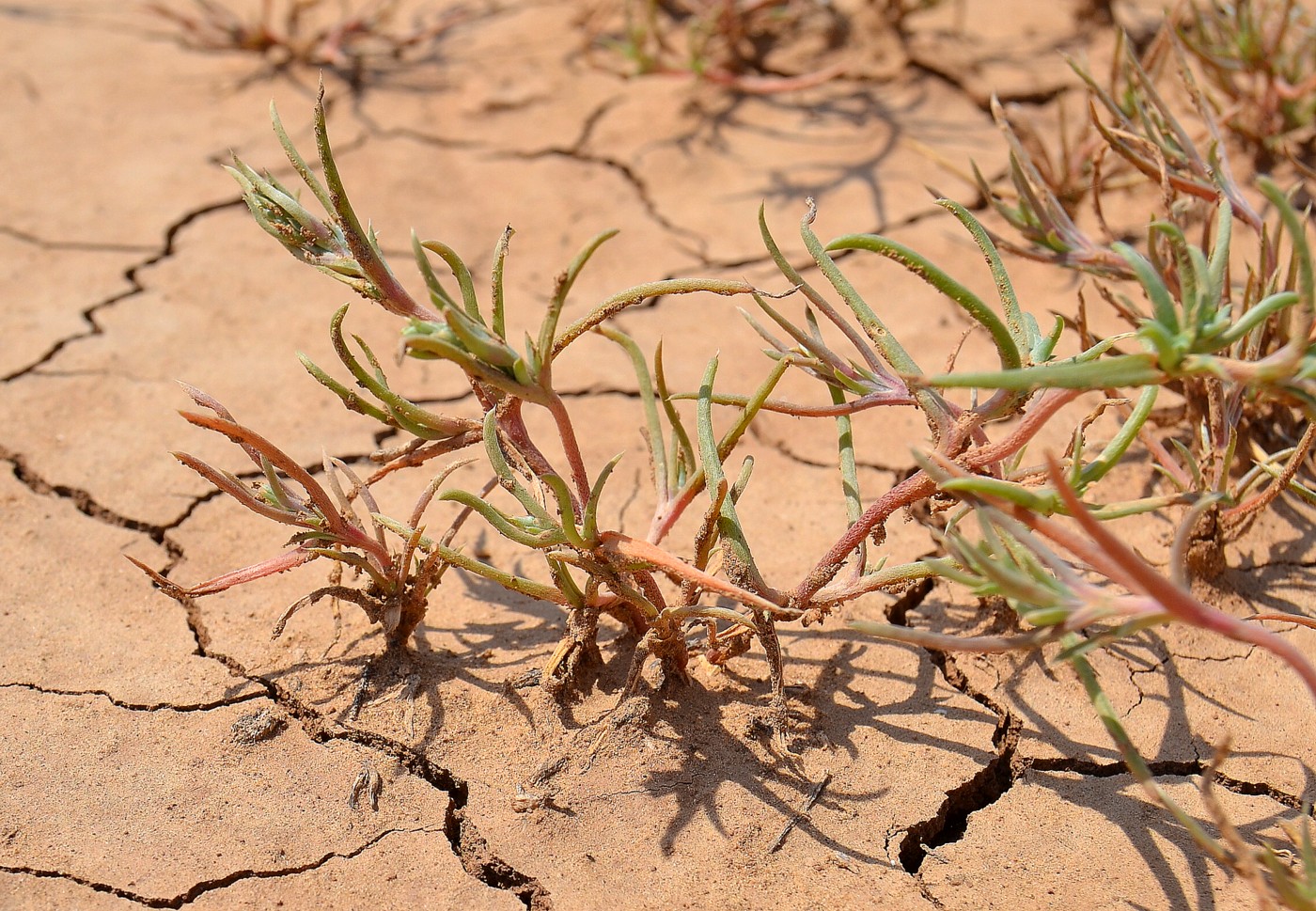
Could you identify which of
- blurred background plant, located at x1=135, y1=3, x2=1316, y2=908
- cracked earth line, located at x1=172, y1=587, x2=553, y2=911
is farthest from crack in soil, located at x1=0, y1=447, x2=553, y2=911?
blurred background plant, located at x1=135, y1=3, x2=1316, y2=908

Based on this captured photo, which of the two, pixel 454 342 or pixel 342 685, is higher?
pixel 454 342

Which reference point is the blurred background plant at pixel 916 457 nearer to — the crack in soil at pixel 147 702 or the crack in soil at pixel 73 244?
the crack in soil at pixel 147 702

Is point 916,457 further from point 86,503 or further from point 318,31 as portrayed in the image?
point 318,31

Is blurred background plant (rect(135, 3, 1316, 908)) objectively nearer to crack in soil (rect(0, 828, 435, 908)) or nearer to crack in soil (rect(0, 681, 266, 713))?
crack in soil (rect(0, 681, 266, 713))

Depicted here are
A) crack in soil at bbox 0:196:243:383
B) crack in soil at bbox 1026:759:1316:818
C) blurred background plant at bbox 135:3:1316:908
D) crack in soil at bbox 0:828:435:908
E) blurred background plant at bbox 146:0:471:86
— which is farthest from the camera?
blurred background plant at bbox 146:0:471:86

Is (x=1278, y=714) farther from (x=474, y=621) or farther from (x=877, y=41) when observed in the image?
(x=877, y=41)

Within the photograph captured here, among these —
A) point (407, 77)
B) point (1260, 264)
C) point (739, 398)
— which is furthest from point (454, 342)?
point (407, 77)

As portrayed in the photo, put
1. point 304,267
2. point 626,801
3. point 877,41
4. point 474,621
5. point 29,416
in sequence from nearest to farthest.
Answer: point 626,801, point 474,621, point 29,416, point 304,267, point 877,41
